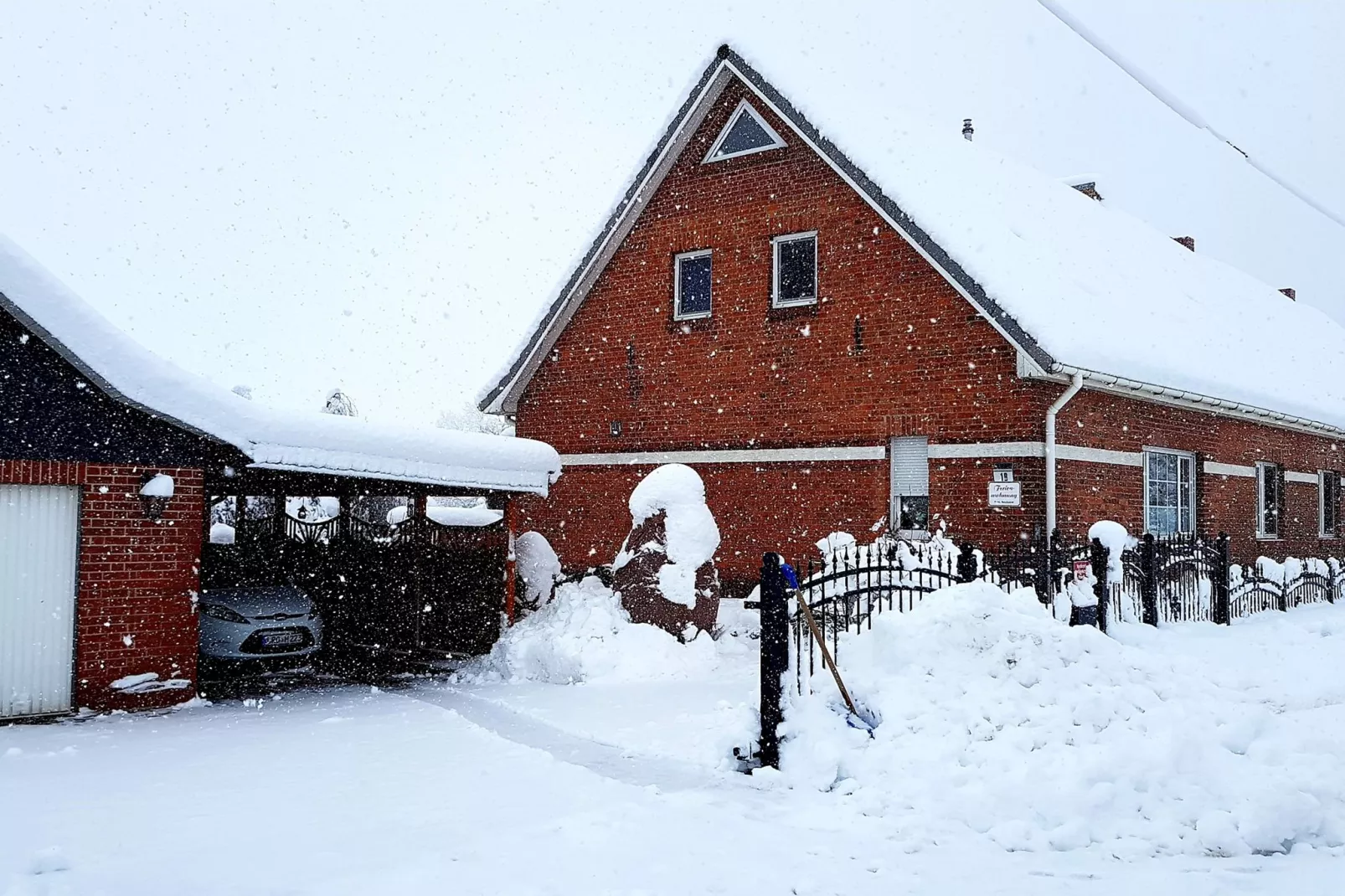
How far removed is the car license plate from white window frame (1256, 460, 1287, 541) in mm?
17733

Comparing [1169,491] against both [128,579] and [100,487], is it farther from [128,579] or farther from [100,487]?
[100,487]

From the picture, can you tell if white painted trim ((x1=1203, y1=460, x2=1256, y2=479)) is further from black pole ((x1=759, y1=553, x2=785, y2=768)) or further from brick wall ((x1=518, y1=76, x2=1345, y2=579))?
black pole ((x1=759, y1=553, x2=785, y2=768))

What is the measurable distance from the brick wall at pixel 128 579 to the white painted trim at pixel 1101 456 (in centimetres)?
1075

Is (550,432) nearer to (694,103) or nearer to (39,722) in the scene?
(694,103)

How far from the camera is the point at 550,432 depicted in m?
19.0

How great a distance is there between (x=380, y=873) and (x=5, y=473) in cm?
586

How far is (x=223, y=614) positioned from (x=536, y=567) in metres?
4.12

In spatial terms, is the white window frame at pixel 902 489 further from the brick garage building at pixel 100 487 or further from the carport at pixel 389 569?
the brick garage building at pixel 100 487

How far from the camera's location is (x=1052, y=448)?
14352 mm

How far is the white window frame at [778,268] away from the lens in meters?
16.6

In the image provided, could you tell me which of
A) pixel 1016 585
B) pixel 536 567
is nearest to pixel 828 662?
pixel 1016 585

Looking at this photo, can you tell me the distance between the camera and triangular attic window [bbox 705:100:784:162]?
17016 mm

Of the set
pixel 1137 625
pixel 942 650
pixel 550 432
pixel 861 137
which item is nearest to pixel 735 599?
pixel 550 432

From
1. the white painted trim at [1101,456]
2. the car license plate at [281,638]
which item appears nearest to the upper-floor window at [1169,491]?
the white painted trim at [1101,456]
